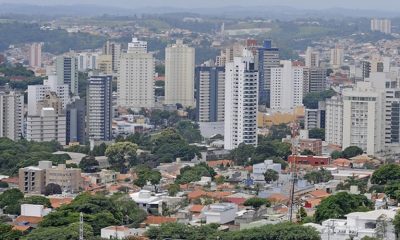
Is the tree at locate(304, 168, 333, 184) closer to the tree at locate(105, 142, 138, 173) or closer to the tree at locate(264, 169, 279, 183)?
the tree at locate(264, 169, 279, 183)

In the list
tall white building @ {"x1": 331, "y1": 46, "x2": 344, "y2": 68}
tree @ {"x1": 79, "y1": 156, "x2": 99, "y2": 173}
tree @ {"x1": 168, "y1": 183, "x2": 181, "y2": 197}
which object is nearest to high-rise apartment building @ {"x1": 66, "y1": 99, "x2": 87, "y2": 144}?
tree @ {"x1": 79, "y1": 156, "x2": 99, "y2": 173}

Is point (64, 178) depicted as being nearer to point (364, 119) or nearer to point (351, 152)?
point (351, 152)

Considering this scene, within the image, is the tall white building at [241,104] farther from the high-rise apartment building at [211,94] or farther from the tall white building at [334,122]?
the high-rise apartment building at [211,94]

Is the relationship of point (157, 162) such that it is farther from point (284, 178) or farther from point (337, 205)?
point (337, 205)

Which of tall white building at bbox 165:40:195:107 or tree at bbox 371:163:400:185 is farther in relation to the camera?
tall white building at bbox 165:40:195:107

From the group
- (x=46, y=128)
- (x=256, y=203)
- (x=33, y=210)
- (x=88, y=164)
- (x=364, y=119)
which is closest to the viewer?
(x=33, y=210)

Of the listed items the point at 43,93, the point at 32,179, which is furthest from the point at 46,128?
the point at 32,179

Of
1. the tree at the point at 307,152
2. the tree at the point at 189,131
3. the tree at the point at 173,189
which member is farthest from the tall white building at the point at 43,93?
the tree at the point at 173,189
